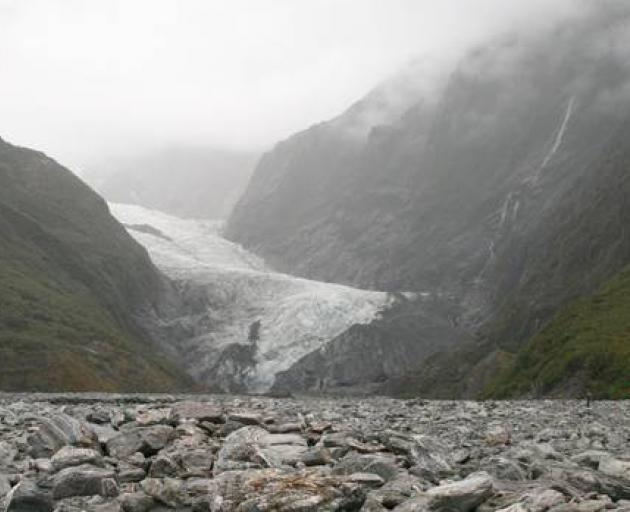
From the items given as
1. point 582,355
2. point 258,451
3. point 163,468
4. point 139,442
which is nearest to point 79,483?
point 163,468

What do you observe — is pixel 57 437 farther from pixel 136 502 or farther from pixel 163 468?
pixel 136 502

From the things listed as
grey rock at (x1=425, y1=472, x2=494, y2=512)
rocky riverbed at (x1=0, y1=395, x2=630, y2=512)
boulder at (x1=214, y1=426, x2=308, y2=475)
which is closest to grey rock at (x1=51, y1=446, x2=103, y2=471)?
rocky riverbed at (x1=0, y1=395, x2=630, y2=512)

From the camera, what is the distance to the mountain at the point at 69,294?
96.6 m

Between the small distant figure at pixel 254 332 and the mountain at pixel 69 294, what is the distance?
1915 cm

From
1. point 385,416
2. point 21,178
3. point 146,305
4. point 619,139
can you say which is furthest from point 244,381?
point 385,416

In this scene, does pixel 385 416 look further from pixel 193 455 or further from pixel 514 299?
pixel 514 299

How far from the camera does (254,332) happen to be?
178 meters

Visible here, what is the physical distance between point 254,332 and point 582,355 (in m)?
107

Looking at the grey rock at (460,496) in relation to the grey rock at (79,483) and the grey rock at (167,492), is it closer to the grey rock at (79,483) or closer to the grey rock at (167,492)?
the grey rock at (167,492)

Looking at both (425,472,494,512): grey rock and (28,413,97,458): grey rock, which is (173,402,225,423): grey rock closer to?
(28,413,97,458): grey rock

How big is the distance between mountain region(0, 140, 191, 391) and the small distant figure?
1915 centimetres

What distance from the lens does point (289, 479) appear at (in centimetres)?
1039

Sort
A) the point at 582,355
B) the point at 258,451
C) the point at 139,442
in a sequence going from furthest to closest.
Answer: the point at 582,355 → the point at 139,442 → the point at 258,451

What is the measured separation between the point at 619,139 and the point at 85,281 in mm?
120410
